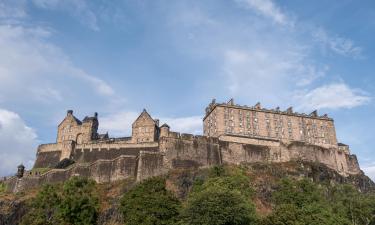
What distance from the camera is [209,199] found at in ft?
137

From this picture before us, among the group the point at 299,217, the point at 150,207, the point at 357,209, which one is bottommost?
the point at 299,217

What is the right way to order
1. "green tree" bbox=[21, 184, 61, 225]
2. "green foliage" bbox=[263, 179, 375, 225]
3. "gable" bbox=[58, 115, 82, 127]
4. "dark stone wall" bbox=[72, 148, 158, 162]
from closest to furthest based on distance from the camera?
"green foliage" bbox=[263, 179, 375, 225]
"green tree" bbox=[21, 184, 61, 225]
"dark stone wall" bbox=[72, 148, 158, 162]
"gable" bbox=[58, 115, 82, 127]

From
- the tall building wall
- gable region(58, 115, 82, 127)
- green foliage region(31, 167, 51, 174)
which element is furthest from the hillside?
gable region(58, 115, 82, 127)

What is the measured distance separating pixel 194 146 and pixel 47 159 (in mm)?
25924

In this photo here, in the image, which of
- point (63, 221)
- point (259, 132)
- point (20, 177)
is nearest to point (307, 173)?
point (259, 132)

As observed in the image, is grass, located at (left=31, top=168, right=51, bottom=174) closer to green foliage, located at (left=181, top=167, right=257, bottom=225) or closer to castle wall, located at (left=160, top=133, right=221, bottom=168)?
castle wall, located at (left=160, top=133, right=221, bottom=168)

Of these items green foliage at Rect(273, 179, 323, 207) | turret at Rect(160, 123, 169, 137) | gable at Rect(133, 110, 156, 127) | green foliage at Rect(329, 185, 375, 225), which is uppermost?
gable at Rect(133, 110, 156, 127)

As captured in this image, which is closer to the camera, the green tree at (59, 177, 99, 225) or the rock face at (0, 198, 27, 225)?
the green tree at (59, 177, 99, 225)

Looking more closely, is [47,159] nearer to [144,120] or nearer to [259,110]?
[144,120]

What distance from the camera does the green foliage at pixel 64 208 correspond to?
45281mm

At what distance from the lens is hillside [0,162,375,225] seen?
41688 mm

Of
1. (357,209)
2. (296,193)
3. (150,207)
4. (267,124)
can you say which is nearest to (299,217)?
(296,193)

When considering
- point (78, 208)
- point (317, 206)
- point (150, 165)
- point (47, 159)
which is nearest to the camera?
point (78, 208)

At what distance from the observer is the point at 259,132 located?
7512 cm
